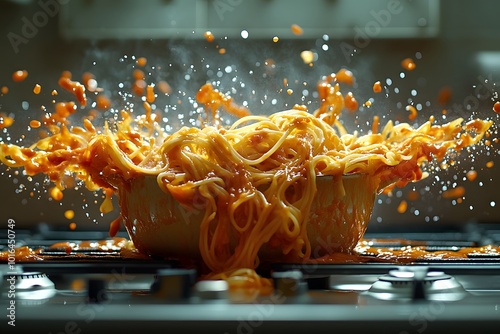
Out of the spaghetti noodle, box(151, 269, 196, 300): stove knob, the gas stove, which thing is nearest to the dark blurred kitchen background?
the spaghetti noodle

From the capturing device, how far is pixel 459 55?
5.74 ft

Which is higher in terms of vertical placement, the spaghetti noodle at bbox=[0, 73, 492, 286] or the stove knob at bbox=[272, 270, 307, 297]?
the spaghetti noodle at bbox=[0, 73, 492, 286]

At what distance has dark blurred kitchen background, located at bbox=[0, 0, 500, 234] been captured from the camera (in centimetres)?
158

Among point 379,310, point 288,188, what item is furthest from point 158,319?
point 288,188

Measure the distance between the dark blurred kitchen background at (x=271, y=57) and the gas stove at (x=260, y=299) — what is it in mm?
717

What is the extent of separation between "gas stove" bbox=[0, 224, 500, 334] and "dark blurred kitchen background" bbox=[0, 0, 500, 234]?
72 centimetres

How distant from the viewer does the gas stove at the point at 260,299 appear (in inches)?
24.9

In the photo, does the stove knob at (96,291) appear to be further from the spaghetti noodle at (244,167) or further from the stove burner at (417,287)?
the stove burner at (417,287)

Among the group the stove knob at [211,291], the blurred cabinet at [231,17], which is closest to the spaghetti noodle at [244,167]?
the stove knob at [211,291]

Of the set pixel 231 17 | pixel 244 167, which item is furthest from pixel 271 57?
pixel 244 167

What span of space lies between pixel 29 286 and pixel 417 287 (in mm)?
384

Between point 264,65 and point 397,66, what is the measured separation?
0.39 metres

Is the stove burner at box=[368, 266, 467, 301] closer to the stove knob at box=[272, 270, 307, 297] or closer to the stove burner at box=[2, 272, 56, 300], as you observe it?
the stove knob at box=[272, 270, 307, 297]

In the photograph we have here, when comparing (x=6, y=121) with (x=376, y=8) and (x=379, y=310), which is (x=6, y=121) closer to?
(x=376, y=8)
